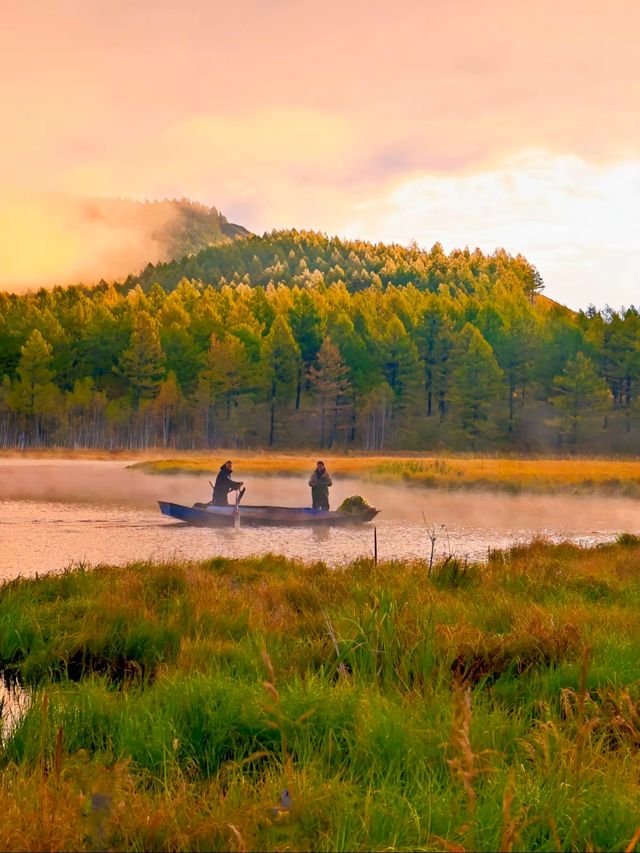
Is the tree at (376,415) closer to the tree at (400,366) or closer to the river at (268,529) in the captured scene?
the tree at (400,366)

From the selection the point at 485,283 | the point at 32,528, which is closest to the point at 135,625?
the point at 32,528

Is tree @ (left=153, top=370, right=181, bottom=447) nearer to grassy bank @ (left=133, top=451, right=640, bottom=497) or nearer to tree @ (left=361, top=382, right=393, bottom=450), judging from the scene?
tree @ (left=361, top=382, right=393, bottom=450)

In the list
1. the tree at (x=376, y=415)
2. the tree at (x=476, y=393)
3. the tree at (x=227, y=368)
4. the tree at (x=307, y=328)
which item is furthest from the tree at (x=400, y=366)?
the tree at (x=227, y=368)

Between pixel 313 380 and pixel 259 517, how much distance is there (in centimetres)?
6429

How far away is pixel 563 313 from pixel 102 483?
74.4 m

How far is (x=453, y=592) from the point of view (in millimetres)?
9438

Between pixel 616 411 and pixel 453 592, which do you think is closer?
pixel 453 592

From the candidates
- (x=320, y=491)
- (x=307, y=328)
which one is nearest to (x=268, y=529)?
(x=320, y=491)

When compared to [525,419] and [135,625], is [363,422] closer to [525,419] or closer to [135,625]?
[525,419]

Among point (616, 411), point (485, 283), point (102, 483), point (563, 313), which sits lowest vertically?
point (102, 483)

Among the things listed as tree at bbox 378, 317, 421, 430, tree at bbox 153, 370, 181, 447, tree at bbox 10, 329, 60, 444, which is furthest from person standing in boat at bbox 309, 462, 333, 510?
tree at bbox 378, 317, 421, 430

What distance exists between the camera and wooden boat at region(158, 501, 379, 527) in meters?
22.4

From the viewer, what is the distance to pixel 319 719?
447cm

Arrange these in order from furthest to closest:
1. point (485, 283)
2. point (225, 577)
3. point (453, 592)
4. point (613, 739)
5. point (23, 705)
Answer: point (485, 283), point (225, 577), point (453, 592), point (23, 705), point (613, 739)
